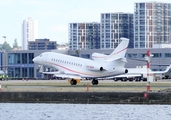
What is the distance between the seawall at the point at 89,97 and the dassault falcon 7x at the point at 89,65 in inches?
1149

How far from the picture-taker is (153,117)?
5888 centimetres

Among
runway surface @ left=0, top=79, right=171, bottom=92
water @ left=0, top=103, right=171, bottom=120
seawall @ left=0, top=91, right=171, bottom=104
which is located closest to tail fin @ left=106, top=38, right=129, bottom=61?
runway surface @ left=0, top=79, right=171, bottom=92

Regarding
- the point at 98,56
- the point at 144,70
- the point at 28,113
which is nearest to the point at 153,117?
the point at 28,113

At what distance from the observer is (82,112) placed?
63188mm

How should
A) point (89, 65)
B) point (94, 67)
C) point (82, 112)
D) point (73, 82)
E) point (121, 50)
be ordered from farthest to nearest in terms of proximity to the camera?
point (89, 65)
point (73, 82)
point (94, 67)
point (121, 50)
point (82, 112)

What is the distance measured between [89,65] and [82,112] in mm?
39557

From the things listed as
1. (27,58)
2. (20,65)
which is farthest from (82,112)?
(20,65)

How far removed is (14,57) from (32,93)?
105 m

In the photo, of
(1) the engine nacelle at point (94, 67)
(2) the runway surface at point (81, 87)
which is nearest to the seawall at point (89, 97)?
(2) the runway surface at point (81, 87)

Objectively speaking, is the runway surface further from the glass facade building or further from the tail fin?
the glass facade building

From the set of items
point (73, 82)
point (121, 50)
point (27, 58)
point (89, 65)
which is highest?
point (121, 50)

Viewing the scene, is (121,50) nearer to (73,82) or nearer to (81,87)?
(73,82)

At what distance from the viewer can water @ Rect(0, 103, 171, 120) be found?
2330 inches

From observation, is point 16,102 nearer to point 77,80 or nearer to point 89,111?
point 89,111
